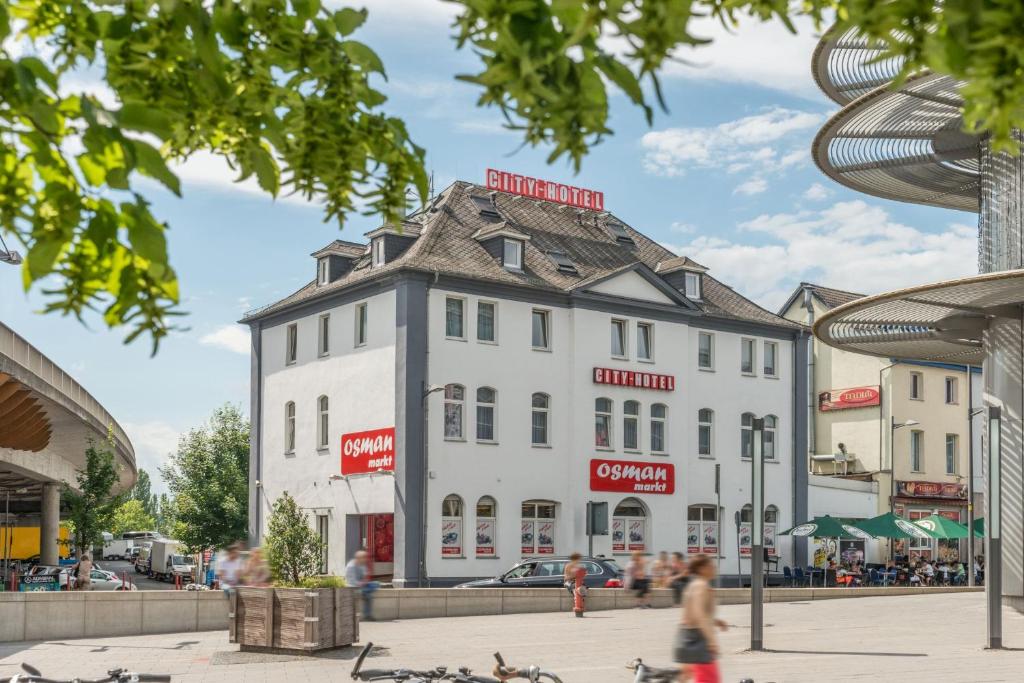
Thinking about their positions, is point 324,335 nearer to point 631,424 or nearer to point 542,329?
point 542,329

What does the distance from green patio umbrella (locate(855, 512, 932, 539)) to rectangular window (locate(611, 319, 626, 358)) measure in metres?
10.4

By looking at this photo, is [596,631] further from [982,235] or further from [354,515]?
[354,515]

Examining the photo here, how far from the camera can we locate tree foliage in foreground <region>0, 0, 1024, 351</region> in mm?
3539

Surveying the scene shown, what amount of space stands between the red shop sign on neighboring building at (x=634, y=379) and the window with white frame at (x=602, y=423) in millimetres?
796

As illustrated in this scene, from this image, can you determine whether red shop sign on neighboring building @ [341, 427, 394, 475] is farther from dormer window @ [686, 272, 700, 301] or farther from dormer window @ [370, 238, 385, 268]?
dormer window @ [686, 272, 700, 301]

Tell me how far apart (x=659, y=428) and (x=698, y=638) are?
3974 cm

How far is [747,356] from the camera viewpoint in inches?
2199

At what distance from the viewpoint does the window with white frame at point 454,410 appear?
46.2 m

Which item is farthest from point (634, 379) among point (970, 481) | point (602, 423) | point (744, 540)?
point (970, 481)

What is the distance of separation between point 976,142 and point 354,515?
82.8 feet

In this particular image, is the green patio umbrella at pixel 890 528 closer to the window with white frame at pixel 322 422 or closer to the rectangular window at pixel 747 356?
the rectangular window at pixel 747 356

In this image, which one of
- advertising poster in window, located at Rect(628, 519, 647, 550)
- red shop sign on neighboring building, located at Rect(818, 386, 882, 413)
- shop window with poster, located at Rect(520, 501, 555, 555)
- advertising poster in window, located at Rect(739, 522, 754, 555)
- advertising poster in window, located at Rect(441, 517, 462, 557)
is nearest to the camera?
advertising poster in window, located at Rect(441, 517, 462, 557)

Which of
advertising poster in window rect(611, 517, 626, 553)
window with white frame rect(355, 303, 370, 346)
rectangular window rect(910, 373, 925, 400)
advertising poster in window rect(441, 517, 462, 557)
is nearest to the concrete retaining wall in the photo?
advertising poster in window rect(441, 517, 462, 557)

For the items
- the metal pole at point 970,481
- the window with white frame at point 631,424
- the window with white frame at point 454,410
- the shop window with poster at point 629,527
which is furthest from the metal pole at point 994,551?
the window with white frame at point 631,424
